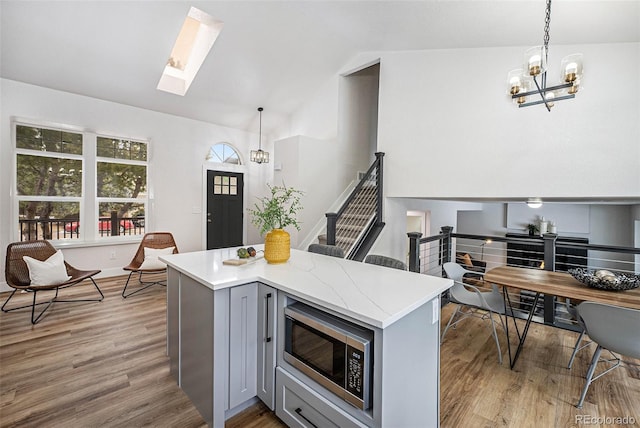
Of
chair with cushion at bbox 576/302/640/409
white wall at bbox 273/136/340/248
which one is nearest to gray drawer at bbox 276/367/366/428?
chair with cushion at bbox 576/302/640/409

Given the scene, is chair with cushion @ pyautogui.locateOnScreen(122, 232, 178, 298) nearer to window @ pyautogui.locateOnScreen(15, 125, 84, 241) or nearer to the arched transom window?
window @ pyautogui.locateOnScreen(15, 125, 84, 241)

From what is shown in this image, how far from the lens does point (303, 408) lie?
5.04 feet

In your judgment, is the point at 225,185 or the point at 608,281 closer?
the point at 608,281

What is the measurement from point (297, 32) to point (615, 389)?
5228mm

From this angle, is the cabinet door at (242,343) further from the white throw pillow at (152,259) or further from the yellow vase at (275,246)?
the white throw pillow at (152,259)

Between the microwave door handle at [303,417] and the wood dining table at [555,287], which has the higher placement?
the wood dining table at [555,287]

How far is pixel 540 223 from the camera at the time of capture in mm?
7227

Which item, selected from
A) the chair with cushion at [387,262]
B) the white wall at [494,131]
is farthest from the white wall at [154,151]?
the chair with cushion at [387,262]

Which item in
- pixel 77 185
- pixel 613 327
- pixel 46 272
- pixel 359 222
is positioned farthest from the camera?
pixel 359 222

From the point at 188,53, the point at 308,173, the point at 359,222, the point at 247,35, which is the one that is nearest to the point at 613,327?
the point at 359,222

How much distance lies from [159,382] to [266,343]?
1010 millimetres

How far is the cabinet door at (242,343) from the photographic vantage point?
1.68m

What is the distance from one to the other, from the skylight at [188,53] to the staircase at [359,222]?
304 cm

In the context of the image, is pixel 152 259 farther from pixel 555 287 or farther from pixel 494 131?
pixel 494 131
